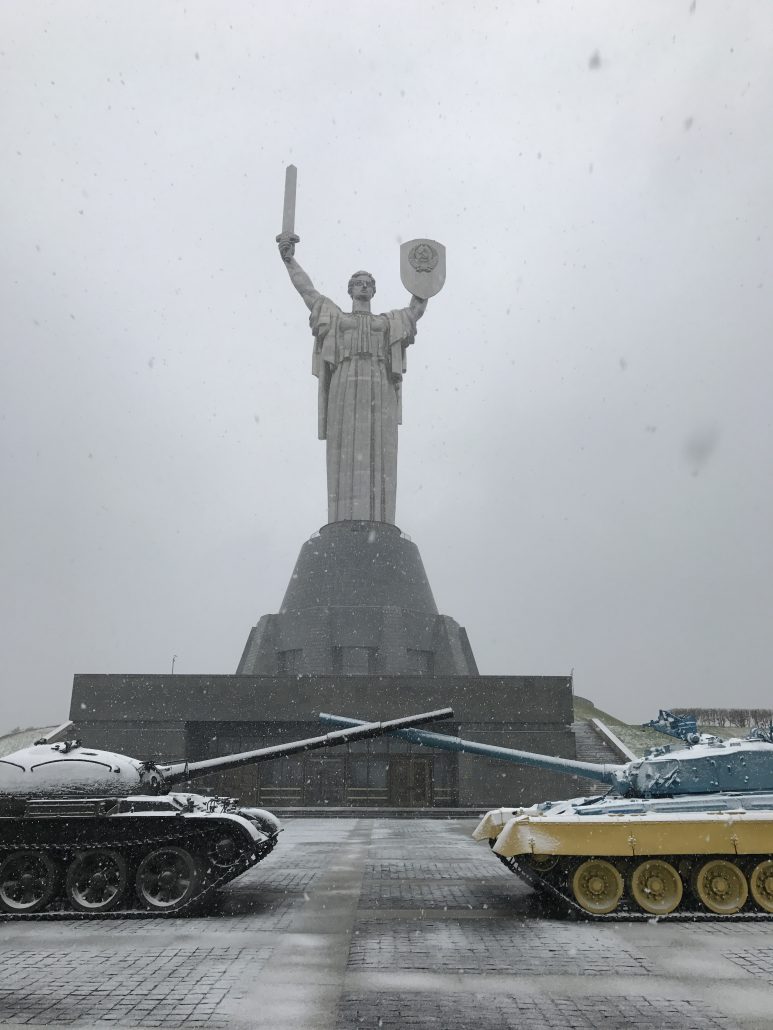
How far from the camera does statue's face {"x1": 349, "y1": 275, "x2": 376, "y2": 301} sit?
117 feet

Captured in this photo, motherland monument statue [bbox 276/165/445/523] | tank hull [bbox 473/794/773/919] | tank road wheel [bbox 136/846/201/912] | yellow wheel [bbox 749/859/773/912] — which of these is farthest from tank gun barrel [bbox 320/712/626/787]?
motherland monument statue [bbox 276/165/445/523]

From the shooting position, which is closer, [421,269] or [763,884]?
[763,884]

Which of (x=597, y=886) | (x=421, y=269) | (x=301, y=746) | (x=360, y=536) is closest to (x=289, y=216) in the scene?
(x=421, y=269)

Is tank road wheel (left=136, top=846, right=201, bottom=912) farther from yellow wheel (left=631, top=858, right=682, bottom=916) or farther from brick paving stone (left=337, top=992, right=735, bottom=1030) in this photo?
yellow wheel (left=631, top=858, right=682, bottom=916)

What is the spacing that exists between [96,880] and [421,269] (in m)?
30.4

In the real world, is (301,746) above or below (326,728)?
below

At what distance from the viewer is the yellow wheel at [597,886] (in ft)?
28.3

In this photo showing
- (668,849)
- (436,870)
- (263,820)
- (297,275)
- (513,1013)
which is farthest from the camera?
(297,275)

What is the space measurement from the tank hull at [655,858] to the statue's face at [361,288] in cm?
2999

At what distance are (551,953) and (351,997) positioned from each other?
2211mm

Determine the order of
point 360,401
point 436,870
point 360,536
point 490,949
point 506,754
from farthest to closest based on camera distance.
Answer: point 360,401 → point 360,536 → point 436,870 → point 506,754 → point 490,949

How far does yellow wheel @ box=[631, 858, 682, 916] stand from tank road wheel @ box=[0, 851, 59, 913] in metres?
6.62

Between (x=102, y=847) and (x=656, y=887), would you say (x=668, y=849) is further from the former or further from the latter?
(x=102, y=847)

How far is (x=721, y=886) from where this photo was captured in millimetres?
8742
